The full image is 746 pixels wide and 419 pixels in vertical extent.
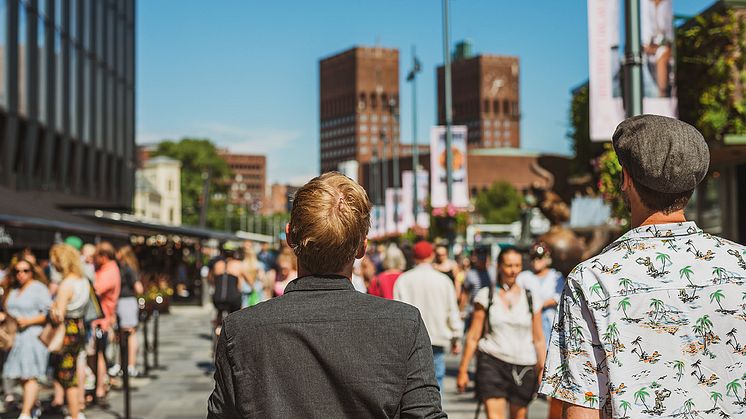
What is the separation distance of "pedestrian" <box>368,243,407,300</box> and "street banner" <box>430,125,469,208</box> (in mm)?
18769

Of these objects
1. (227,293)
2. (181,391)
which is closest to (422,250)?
(181,391)

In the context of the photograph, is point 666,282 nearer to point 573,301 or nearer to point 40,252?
point 573,301

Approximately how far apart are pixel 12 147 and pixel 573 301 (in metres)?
32.6

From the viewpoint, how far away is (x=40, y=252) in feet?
85.6

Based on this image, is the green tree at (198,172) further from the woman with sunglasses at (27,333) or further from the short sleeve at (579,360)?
the short sleeve at (579,360)

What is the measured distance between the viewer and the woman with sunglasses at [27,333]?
10203 mm

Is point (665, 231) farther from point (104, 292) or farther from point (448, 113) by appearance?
point (448, 113)

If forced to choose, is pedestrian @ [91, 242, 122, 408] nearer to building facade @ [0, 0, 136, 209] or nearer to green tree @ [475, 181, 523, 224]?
building facade @ [0, 0, 136, 209]

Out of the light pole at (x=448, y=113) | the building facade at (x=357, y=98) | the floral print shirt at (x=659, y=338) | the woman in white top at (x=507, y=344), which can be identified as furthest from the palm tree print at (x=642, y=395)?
the building facade at (x=357, y=98)

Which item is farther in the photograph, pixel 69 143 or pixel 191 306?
pixel 69 143

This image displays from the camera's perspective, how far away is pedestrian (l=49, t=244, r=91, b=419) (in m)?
10.5

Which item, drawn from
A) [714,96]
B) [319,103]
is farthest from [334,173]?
[319,103]

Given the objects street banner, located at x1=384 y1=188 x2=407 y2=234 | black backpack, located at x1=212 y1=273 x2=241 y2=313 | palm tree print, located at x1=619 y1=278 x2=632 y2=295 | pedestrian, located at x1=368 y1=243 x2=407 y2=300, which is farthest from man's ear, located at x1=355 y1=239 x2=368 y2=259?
street banner, located at x1=384 y1=188 x2=407 y2=234

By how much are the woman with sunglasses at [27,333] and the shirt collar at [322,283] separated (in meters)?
7.75
